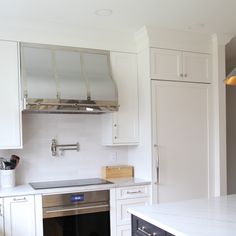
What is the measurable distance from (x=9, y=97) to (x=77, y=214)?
1355 millimetres

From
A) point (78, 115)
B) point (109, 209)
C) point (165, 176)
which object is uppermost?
point (78, 115)

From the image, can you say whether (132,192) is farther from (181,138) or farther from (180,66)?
(180,66)

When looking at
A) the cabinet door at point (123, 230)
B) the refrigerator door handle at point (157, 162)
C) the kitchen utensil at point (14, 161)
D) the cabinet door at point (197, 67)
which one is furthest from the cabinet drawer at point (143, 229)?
the cabinet door at point (197, 67)

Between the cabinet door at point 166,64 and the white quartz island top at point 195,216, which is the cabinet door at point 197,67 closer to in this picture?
the cabinet door at point 166,64

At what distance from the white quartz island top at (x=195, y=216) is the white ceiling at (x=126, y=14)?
1754 mm

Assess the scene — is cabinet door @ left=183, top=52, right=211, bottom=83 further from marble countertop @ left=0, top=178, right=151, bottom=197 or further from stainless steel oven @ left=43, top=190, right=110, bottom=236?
stainless steel oven @ left=43, top=190, right=110, bottom=236

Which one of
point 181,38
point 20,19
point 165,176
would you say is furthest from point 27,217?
point 181,38

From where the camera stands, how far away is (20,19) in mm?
3115

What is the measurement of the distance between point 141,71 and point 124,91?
1.01ft

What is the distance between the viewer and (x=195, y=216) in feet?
6.26

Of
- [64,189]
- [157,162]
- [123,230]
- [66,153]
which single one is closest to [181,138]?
[157,162]

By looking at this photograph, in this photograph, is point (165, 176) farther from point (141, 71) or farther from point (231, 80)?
point (231, 80)

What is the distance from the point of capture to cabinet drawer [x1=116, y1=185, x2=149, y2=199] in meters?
3.28

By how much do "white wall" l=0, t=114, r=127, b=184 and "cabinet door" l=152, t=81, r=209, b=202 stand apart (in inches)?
24.9
